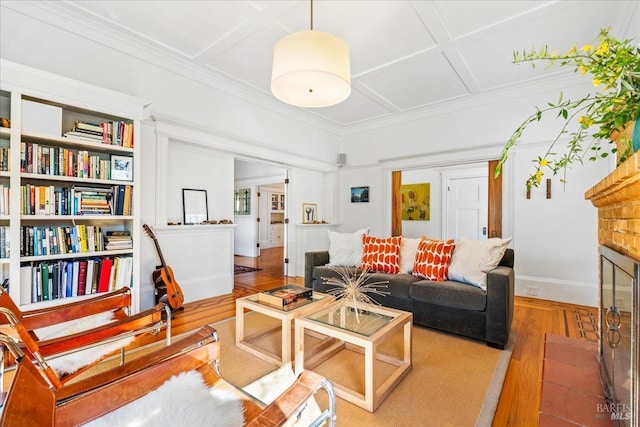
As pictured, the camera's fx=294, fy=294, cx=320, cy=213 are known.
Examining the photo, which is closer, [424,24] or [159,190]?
[424,24]

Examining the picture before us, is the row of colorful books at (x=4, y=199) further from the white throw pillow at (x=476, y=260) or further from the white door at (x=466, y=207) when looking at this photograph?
the white door at (x=466, y=207)

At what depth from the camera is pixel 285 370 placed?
1.99 meters

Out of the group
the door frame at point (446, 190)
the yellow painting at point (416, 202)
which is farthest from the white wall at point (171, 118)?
the door frame at point (446, 190)

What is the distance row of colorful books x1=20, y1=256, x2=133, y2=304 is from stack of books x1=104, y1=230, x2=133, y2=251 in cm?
11

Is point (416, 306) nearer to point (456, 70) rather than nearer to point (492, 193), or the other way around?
point (492, 193)

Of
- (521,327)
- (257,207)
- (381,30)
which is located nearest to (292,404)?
(521,327)

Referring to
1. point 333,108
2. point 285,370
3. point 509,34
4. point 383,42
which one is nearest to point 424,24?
point 383,42

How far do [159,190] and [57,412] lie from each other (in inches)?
110

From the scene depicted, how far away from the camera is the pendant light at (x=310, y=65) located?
71.8 inches

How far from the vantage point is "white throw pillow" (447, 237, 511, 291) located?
261 cm

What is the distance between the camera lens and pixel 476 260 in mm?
2711

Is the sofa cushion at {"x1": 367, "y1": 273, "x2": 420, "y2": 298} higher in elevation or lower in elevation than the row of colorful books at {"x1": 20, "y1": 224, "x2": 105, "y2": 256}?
lower

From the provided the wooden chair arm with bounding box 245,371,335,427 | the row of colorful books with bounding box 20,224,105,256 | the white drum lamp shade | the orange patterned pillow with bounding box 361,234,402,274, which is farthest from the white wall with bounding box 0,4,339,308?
the wooden chair arm with bounding box 245,371,335,427

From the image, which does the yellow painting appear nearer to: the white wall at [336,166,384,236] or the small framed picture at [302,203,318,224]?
the white wall at [336,166,384,236]
